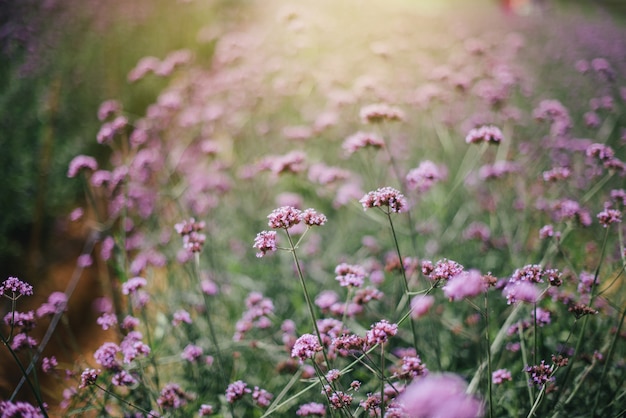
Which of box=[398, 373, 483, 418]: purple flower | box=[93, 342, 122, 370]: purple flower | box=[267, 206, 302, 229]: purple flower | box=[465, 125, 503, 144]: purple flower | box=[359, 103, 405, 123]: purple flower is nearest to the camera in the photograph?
box=[398, 373, 483, 418]: purple flower

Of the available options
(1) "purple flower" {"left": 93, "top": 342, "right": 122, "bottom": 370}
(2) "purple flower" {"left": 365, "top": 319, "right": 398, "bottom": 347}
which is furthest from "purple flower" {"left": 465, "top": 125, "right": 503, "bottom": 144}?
(1) "purple flower" {"left": 93, "top": 342, "right": 122, "bottom": 370}

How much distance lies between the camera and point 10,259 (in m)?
4.18

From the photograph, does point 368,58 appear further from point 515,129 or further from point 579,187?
point 579,187

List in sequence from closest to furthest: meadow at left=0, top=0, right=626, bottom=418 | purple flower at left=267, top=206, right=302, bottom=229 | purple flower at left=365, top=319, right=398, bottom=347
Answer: purple flower at left=365, top=319, right=398, bottom=347, purple flower at left=267, top=206, right=302, bottom=229, meadow at left=0, top=0, right=626, bottom=418

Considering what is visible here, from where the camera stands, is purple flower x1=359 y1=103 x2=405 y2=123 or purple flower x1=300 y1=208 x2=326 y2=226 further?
purple flower x1=359 y1=103 x2=405 y2=123

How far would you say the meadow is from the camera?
1832 mm

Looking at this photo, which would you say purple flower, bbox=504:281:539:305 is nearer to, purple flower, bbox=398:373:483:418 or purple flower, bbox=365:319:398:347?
purple flower, bbox=365:319:398:347

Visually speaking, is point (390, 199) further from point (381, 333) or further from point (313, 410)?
point (313, 410)

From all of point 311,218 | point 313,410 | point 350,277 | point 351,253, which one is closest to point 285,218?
point 311,218

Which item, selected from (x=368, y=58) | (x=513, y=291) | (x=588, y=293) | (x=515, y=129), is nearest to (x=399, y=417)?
(x=513, y=291)

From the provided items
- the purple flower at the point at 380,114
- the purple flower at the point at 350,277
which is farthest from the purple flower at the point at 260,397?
the purple flower at the point at 380,114

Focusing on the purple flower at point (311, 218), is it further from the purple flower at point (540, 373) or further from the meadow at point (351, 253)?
→ the purple flower at point (540, 373)

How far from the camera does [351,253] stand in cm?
374

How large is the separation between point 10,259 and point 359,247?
10.3 ft
